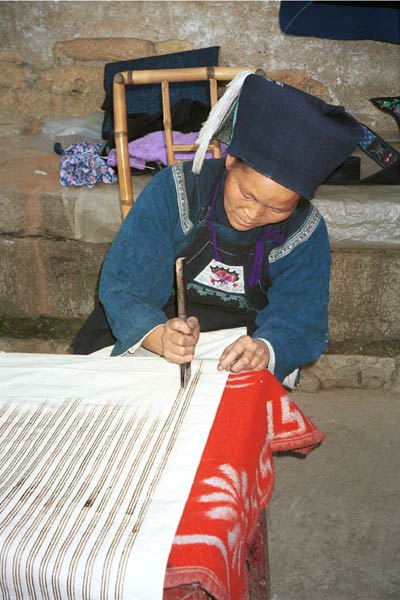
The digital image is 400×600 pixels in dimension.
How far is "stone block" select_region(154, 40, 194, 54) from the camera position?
149 inches

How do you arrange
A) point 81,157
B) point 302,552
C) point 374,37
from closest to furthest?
point 302,552, point 81,157, point 374,37

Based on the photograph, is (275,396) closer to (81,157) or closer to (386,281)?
(386,281)

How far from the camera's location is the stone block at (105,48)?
380 centimetres

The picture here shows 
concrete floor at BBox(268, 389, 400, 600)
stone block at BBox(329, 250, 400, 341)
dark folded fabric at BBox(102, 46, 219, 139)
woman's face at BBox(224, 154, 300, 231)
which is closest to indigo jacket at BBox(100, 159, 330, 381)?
woman's face at BBox(224, 154, 300, 231)

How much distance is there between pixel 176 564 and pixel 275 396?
0.50 meters

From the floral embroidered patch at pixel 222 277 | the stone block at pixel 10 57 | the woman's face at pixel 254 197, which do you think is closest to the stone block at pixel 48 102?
the stone block at pixel 10 57

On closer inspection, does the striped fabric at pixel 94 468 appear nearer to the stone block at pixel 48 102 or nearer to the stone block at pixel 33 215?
the stone block at pixel 33 215

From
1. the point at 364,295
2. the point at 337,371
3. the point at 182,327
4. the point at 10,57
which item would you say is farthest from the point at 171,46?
the point at 182,327

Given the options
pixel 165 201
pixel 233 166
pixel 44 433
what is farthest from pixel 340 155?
pixel 44 433

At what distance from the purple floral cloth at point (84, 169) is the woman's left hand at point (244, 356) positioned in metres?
1.76

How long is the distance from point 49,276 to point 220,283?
4.96 ft

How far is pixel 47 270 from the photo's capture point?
304 cm

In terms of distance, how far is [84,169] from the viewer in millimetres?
2977

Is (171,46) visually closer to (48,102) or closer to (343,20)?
(48,102)
